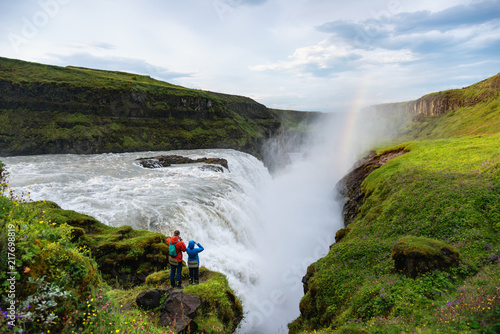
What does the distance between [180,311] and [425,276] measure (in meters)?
8.58

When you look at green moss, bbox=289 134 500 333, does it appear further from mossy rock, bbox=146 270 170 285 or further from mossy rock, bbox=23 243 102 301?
mossy rock, bbox=23 243 102 301

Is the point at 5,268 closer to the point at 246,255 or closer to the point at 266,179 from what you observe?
the point at 246,255

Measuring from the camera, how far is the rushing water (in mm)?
16906

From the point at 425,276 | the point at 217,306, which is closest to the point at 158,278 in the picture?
the point at 217,306

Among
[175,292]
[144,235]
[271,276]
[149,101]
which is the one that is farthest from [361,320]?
[149,101]

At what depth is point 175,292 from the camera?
8078 millimetres

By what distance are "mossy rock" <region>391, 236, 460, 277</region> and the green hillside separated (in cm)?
6576

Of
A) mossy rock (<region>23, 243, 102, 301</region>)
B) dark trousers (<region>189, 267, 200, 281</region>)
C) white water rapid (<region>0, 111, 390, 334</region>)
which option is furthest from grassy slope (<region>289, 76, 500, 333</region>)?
mossy rock (<region>23, 243, 102, 301</region>)

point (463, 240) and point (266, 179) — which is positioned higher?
point (463, 240)

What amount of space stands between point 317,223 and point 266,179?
21662 mm

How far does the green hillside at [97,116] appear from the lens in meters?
58.0

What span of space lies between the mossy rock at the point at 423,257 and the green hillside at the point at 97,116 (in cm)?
6576

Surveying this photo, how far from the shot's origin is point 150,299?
796 cm

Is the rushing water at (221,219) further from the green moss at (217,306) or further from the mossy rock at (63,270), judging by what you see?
the mossy rock at (63,270)
